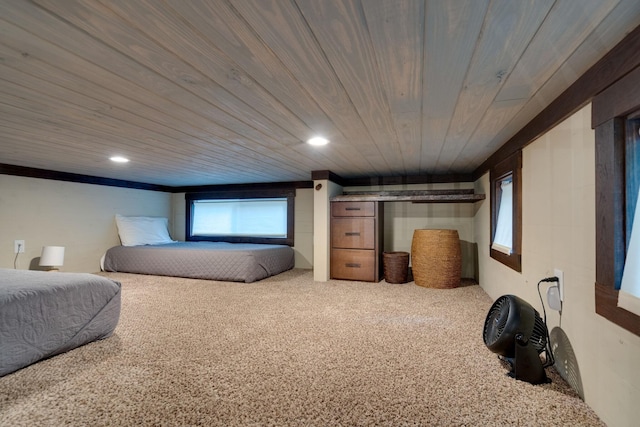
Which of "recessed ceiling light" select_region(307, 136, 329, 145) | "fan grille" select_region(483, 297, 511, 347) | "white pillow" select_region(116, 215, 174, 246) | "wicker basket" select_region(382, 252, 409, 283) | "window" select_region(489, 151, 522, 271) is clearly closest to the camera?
"fan grille" select_region(483, 297, 511, 347)

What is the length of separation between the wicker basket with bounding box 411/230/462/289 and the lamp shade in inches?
182

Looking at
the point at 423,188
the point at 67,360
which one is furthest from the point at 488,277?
the point at 67,360

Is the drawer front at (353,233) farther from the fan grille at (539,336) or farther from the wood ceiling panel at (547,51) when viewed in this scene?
the fan grille at (539,336)

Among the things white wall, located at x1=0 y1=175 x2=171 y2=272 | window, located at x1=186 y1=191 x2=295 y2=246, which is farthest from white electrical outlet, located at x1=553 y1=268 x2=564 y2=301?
white wall, located at x1=0 y1=175 x2=171 y2=272

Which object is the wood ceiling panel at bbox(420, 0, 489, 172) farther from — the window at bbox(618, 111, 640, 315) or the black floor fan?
the black floor fan

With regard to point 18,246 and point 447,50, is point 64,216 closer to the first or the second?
point 18,246

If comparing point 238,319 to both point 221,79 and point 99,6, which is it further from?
A: point 99,6

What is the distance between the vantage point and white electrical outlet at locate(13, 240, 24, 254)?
367cm

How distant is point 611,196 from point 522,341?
2.73 feet

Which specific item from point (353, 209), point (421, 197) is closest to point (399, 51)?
point (421, 197)

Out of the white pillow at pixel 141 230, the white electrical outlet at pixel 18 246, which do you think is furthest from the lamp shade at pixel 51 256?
the white pillow at pixel 141 230

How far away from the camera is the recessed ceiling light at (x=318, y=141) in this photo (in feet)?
8.02

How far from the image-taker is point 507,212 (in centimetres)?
279

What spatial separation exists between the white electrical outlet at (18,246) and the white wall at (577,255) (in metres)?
5.50
